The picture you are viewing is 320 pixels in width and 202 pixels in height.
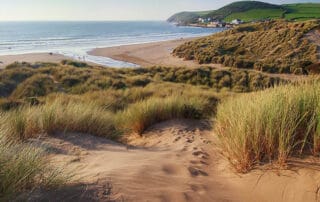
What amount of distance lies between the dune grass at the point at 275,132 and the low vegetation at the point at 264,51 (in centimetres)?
2414

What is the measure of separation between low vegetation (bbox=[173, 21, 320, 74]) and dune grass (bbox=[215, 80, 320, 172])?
24.1 m

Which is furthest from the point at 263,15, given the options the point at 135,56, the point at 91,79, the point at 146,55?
the point at 91,79

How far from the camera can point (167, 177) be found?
13.8 feet

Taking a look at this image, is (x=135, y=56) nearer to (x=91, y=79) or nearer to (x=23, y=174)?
(x=91, y=79)

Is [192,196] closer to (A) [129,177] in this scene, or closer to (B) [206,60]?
(A) [129,177]

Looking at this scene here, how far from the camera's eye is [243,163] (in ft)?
14.1

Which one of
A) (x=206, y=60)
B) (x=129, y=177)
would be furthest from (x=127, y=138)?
(x=206, y=60)

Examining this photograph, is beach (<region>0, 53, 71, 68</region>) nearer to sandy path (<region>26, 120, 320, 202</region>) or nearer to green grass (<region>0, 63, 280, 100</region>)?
green grass (<region>0, 63, 280, 100</region>)

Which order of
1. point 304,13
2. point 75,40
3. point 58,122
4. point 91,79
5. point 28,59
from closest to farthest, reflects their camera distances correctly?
1. point 58,122
2. point 91,79
3. point 28,59
4. point 75,40
5. point 304,13

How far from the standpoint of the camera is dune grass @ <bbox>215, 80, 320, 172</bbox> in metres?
4.25

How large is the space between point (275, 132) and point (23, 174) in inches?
110

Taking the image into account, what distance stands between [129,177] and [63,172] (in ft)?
2.31

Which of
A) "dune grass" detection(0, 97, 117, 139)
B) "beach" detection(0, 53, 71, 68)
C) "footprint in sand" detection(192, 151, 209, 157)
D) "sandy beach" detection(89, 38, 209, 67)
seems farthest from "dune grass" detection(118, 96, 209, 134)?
"beach" detection(0, 53, 71, 68)

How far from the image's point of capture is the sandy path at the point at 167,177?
359 cm
